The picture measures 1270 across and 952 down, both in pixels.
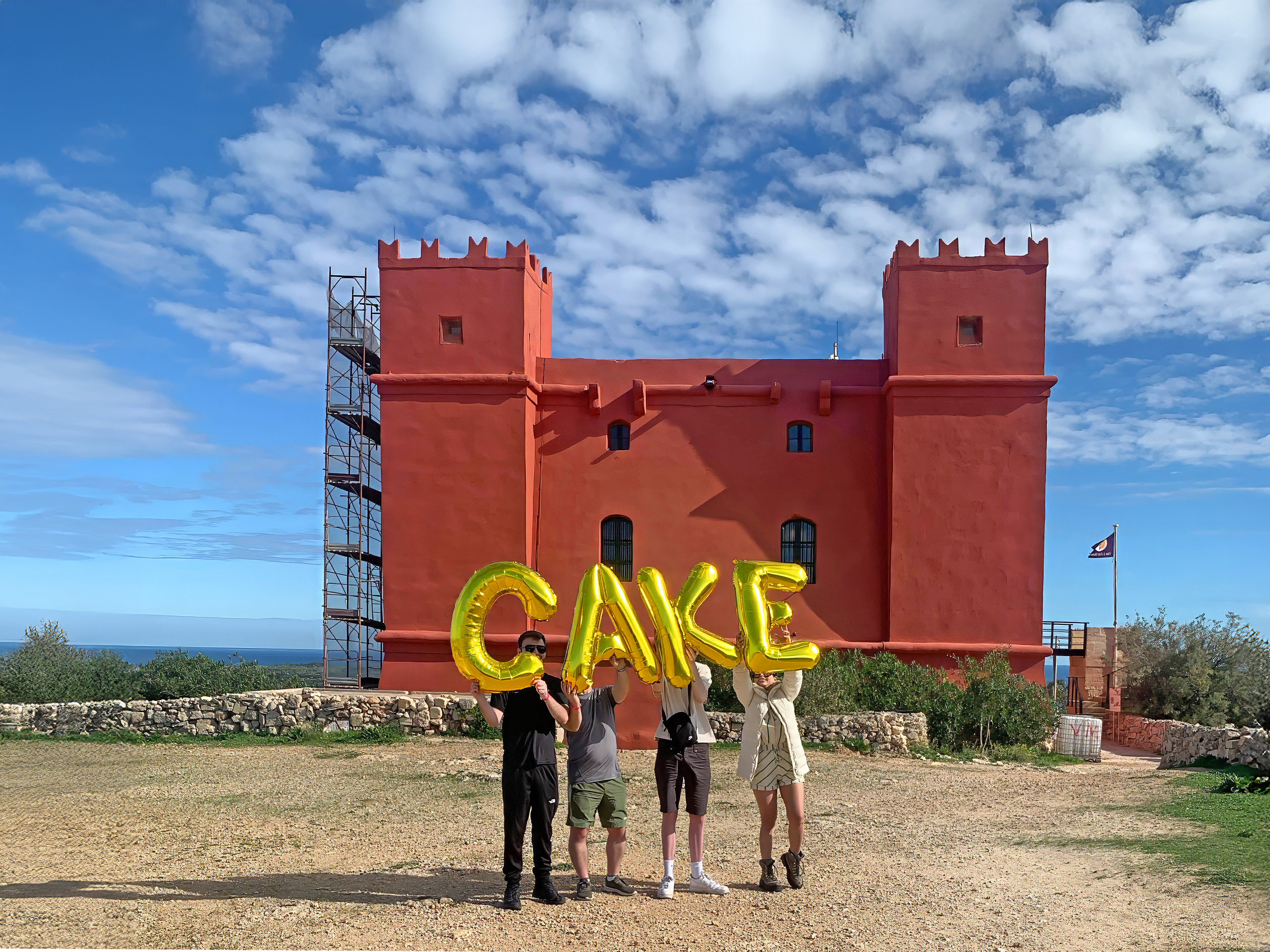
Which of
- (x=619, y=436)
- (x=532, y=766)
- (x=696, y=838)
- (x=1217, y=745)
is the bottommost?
(x=1217, y=745)

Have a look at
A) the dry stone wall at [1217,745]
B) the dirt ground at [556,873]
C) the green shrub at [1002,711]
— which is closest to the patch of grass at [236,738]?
the dirt ground at [556,873]

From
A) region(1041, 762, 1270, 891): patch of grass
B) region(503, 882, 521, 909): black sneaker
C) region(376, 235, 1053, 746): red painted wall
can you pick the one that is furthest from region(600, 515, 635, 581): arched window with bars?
region(503, 882, 521, 909): black sneaker

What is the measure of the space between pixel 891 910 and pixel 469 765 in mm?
9369

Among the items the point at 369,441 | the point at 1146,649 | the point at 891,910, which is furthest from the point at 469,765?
the point at 1146,649

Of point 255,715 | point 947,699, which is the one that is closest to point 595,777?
point 947,699

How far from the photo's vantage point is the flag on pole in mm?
23938

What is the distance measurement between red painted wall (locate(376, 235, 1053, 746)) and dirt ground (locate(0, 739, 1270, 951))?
611 centimetres

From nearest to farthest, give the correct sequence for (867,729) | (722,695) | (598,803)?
(598,803) < (867,729) < (722,695)

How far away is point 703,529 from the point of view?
825 inches

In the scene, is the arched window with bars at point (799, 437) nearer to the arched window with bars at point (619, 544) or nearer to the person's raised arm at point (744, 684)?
the arched window with bars at point (619, 544)

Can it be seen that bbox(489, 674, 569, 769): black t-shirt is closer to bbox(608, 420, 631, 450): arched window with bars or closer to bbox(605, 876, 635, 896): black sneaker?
bbox(605, 876, 635, 896): black sneaker

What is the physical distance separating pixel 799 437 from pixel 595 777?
15.2 meters

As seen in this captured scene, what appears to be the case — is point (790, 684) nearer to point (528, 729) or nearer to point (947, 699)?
point (528, 729)

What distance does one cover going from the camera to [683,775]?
7.15m
